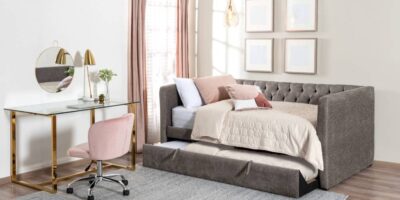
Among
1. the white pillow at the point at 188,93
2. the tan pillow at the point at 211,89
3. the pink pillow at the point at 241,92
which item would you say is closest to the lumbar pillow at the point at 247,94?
the pink pillow at the point at 241,92

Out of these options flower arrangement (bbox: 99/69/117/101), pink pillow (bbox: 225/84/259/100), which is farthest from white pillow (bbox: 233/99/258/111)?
flower arrangement (bbox: 99/69/117/101)

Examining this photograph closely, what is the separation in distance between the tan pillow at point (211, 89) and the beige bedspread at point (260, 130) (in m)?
0.32

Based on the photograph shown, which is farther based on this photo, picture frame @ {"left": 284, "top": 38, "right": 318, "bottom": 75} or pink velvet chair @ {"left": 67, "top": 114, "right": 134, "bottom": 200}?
picture frame @ {"left": 284, "top": 38, "right": 318, "bottom": 75}

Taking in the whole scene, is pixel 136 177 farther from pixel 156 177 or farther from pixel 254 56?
pixel 254 56

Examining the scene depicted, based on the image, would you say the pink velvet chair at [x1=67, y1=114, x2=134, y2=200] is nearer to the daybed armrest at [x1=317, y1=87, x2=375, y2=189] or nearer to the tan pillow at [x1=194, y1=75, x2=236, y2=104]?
the tan pillow at [x1=194, y1=75, x2=236, y2=104]

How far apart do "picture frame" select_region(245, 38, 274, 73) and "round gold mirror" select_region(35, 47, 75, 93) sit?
2.07 meters

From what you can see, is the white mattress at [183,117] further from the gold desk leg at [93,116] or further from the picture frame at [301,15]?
the picture frame at [301,15]

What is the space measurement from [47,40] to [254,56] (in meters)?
2.37

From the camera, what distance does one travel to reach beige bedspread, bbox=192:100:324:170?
13.9 ft

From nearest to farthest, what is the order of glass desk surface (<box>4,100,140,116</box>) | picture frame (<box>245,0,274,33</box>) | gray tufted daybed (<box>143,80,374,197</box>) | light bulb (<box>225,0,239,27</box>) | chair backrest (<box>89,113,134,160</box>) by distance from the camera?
chair backrest (<box>89,113,134,160</box>) → gray tufted daybed (<box>143,80,374,197</box>) → glass desk surface (<box>4,100,140,116</box>) → picture frame (<box>245,0,274,33</box>) → light bulb (<box>225,0,239,27</box>)

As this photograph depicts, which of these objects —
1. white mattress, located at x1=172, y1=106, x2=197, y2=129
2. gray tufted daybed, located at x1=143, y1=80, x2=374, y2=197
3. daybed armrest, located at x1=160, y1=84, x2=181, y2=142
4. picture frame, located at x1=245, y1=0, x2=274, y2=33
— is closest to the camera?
gray tufted daybed, located at x1=143, y1=80, x2=374, y2=197

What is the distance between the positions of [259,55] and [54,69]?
2.33 meters

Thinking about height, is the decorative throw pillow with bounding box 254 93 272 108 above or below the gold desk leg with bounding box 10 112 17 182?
above

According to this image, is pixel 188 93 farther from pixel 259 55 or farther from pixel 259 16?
pixel 259 16
